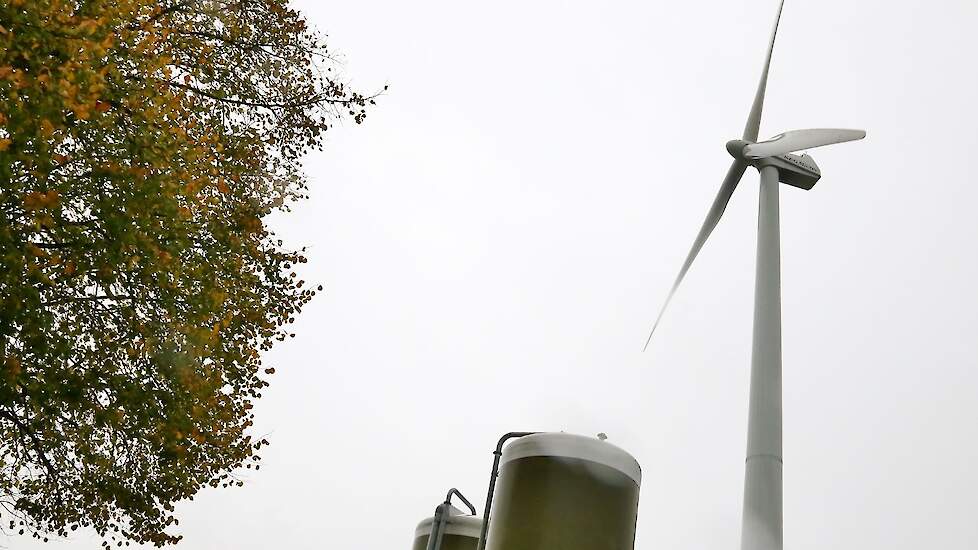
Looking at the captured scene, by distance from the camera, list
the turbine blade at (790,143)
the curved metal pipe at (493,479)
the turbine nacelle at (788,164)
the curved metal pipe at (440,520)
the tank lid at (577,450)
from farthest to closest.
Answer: the turbine nacelle at (788,164) < the turbine blade at (790,143) < the curved metal pipe at (440,520) < the curved metal pipe at (493,479) < the tank lid at (577,450)

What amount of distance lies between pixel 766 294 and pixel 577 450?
246 inches

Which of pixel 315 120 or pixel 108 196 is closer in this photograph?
pixel 108 196

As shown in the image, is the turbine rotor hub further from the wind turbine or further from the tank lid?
the tank lid

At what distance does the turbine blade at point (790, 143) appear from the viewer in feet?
56.1

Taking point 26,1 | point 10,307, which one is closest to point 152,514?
point 10,307

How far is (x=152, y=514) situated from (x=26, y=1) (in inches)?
259

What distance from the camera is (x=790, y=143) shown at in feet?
56.4

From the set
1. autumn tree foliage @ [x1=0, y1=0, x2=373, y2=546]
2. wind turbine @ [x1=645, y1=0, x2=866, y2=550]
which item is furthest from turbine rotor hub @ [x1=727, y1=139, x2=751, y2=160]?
autumn tree foliage @ [x1=0, y1=0, x2=373, y2=546]

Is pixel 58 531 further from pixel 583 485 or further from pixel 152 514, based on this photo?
pixel 583 485

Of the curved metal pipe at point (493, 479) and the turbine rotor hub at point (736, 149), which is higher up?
the turbine rotor hub at point (736, 149)

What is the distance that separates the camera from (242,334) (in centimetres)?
1109

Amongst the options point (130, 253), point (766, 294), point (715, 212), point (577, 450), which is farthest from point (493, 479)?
point (715, 212)

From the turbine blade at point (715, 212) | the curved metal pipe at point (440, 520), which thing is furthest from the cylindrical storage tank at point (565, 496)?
the turbine blade at point (715, 212)

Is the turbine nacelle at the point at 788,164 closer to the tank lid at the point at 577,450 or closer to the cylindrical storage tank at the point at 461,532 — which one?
the cylindrical storage tank at the point at 461,532
